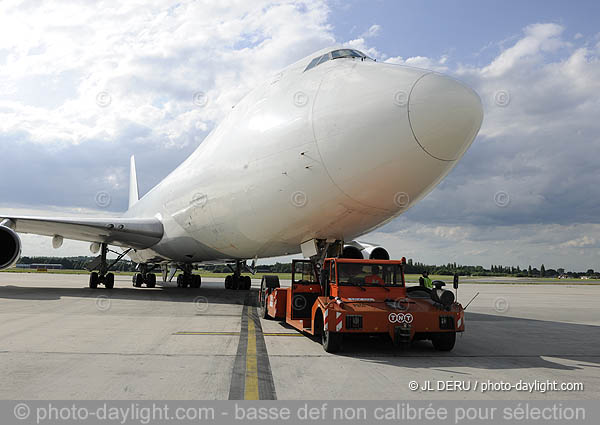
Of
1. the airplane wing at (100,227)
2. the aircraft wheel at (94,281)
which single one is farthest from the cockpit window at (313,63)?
the aircraft wheel at (94,281)

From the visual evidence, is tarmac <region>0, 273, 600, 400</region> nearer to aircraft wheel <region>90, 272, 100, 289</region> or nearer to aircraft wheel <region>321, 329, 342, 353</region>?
aircraft wheel <region>321, 329, 342, 353</region>

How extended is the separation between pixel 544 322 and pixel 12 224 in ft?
59.0

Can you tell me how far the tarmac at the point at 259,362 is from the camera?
5.04 metres

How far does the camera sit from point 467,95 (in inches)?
304

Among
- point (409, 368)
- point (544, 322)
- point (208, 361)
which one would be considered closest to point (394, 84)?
point (409, 368)

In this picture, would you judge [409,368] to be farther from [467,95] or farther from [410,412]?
[467,95]

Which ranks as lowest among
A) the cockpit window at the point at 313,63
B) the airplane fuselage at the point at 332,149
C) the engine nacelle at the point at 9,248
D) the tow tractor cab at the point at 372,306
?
the tow tractor cab at the point at 372,306

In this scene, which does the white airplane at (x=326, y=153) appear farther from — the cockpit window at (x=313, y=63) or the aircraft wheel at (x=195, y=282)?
the aircraft wheel at (x=195, y=282)

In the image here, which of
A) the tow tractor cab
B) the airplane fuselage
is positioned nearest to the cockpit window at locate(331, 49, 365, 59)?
the airplane fuselage

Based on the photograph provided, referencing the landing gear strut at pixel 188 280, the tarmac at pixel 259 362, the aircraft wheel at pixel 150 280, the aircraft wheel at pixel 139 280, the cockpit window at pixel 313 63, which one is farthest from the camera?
the aircraft wheel at pixel 139 280

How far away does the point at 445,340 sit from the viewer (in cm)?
804

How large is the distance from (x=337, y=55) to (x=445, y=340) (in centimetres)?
578

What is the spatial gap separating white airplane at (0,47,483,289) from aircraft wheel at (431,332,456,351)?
2390mm

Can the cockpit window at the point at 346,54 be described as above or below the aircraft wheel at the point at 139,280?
above
